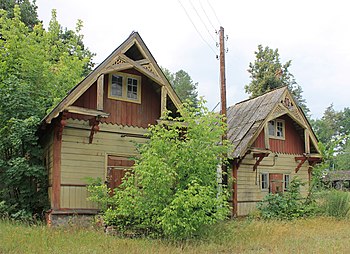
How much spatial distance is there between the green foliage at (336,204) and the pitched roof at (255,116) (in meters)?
4.17

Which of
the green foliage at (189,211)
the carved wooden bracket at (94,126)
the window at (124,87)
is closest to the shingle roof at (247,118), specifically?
the window at (124,87)

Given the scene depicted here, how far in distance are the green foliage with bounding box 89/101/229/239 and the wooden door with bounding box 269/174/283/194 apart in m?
9.73

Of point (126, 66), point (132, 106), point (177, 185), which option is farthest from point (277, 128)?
point (177, 185)

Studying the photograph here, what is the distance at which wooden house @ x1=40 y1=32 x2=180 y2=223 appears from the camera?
12648 millimetres

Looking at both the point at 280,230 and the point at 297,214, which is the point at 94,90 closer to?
the point at 280,230

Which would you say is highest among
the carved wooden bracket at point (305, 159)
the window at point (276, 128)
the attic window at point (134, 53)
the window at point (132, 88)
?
the attic window at point (134, 53)

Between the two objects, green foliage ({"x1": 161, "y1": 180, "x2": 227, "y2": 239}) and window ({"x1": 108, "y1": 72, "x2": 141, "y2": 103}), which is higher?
window ({"x1": 108, "y1": 72, "x2": 141, "y2": 103})

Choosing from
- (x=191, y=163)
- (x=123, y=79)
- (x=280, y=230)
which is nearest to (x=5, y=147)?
(x=123, y=79)

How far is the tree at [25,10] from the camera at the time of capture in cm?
2858

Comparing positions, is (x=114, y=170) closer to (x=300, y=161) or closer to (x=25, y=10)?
(x=300, y=161)

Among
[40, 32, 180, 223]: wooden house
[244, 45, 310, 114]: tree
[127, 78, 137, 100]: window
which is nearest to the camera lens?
[40, 32, 180, 223]: wooden house

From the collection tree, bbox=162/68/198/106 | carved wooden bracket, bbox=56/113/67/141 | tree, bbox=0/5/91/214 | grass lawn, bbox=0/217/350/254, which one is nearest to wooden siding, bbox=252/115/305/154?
grass lawn, bbox=0/217/350/254

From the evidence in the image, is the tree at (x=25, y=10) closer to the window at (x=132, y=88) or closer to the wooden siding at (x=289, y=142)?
the window at (x=132, y=88)

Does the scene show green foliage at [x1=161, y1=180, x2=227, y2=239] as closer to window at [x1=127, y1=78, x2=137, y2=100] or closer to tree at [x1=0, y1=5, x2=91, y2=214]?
window at [x1=127, y1=78, x2=137, y2=100]
